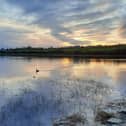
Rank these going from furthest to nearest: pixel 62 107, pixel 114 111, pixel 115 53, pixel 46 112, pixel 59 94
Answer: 1. pixel 115 53
2. pixel 59 94
3. pixel 62 107
4. pixel 46 112
5. pixel 114 111

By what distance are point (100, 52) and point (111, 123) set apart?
136 meters

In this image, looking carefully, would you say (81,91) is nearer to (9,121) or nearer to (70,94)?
(70,94)

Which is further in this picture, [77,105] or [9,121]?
[77,105]

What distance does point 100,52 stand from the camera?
146 metres

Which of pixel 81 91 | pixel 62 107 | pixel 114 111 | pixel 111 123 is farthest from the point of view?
pixel 81 91

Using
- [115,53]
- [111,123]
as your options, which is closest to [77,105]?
[111,123]

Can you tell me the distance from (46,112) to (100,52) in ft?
438

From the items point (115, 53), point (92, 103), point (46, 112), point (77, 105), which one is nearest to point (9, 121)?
point (46, 112)

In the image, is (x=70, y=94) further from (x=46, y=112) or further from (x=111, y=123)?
(x=111, y=123)

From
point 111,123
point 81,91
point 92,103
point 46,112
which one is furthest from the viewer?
point 81,91

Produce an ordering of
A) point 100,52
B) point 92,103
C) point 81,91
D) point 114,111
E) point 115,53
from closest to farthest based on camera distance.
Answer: point 114,111 < point 92,103 < point 81,91 < point 115,53 < point 100,52

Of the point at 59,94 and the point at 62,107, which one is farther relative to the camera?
the point at 59,94

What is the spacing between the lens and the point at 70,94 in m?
20.5

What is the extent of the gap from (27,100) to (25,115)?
3534 millimetres
